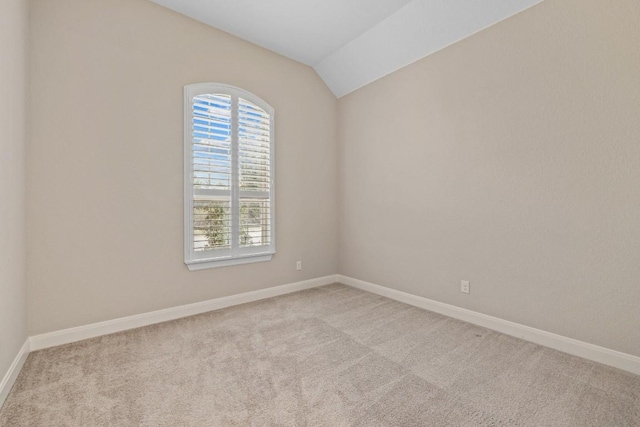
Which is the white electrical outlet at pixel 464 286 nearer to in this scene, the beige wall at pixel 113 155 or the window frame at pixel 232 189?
the window frame at pixel 232 189

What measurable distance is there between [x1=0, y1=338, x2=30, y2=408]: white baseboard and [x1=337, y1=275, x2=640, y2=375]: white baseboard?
3.18 m

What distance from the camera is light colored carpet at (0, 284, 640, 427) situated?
1.50 m

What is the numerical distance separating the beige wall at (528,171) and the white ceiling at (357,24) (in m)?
0.14


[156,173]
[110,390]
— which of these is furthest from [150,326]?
[156,173]

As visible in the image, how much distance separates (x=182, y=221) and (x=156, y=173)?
1.68 feet

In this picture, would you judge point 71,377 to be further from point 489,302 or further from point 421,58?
point 421,58

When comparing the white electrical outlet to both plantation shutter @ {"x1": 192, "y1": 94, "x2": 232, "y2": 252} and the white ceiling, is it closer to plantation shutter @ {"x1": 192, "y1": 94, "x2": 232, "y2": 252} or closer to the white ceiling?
the white ceiling

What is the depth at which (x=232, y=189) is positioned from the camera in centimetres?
319

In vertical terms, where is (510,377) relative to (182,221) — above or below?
below

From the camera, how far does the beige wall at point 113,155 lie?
2268 mm

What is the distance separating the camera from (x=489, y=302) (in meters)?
2.59

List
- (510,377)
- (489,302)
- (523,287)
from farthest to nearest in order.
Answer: (489,302) → (523,287) → (510,377)

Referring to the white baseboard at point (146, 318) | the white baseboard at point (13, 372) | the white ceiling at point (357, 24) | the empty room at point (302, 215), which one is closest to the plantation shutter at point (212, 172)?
the empty room at point (302, 215)

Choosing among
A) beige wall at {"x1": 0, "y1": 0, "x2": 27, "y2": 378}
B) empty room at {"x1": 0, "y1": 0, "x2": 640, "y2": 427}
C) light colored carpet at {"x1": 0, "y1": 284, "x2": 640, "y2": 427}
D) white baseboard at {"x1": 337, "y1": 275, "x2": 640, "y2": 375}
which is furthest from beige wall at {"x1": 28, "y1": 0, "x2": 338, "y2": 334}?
white baseboard at {"x1": 337, "y1": 275, "x2": 640, "y2": 375}
